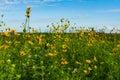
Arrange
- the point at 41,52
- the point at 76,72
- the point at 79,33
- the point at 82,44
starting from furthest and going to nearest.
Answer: the point at 79,33 → the point at 82,44 → the point at 41,52 → the point at 76,72

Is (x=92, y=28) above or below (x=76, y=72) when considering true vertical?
above

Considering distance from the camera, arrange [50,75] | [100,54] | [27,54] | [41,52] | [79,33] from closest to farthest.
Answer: [50,75]
[27,54]
[41,52]
[100,54]
[79,33]

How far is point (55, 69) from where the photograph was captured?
649 cm

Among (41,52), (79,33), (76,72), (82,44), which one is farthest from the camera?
(79,33)

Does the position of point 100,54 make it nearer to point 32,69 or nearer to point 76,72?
point 76,72

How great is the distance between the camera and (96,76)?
7.18 meters

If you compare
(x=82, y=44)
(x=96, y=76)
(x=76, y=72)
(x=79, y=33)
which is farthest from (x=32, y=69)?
(x=79, y=33)

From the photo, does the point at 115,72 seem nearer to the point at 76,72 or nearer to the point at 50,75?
the point at 76,72

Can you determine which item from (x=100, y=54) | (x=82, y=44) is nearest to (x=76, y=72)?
(x=100, y=54)

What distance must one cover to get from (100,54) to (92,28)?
123 inches

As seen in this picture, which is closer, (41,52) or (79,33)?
(41,52)

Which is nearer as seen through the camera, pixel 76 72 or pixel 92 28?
pixel 76 72

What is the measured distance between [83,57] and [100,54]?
2.03 feet

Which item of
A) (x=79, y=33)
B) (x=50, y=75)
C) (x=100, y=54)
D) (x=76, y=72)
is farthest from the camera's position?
(x=79, y=33)
